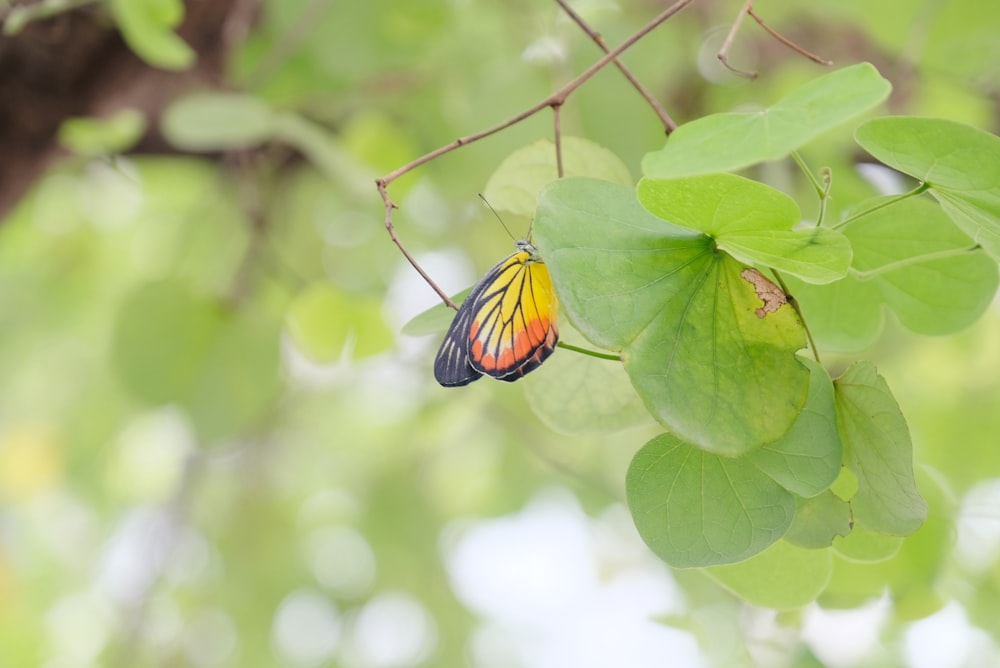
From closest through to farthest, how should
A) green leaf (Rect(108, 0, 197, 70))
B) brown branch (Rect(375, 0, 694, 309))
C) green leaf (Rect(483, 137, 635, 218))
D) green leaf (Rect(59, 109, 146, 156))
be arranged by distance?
brown branch (Rect(375, 0, 694, 309)), green leaf (Rect(483, 137, 635, 218)), green leaf (Rect(108, 0, 197, 70)), green leaf (Rect(59, 109, 146, 156))

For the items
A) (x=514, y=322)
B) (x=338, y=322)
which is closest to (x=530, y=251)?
(x=514, y=322)

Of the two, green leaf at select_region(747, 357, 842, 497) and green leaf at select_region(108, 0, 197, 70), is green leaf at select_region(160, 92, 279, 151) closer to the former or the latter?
green leaf at select_region(108, 0, 197, 70)

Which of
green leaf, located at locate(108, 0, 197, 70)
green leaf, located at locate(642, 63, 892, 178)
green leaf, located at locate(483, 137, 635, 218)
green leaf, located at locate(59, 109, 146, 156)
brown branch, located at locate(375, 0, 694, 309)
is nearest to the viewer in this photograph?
green leaf, located at locate(642, 63, 892, 178)

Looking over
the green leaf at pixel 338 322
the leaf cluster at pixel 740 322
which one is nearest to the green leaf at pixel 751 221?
the leaf cluster at pixel 740 322

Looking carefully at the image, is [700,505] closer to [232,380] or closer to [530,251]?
[530,251]

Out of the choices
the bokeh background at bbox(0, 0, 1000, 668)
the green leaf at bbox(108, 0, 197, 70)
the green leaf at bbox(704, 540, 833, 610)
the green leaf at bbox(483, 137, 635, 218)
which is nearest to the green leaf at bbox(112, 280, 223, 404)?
the bokeh background at bbox(0, 0, 1000, 668)

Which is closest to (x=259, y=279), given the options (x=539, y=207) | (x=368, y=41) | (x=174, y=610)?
(x=368, y=41)

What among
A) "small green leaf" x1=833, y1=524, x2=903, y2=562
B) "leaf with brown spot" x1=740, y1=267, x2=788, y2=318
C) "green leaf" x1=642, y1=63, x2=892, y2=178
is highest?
"green leaf" x1=642, y1=63, x2=892, y2=178
